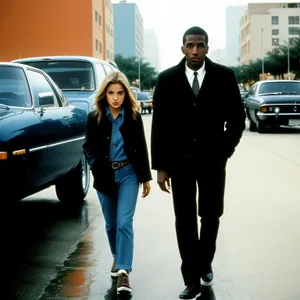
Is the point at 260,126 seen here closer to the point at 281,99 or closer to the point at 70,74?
the point at 281,99

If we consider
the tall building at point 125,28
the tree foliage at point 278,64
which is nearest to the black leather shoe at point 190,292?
the tree foliage at point 278,64

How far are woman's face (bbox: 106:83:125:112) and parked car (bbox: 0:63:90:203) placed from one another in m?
1.06

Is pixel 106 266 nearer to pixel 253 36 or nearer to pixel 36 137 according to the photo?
pixel 36 137

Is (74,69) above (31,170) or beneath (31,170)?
above

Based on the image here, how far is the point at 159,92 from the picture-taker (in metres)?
4.69

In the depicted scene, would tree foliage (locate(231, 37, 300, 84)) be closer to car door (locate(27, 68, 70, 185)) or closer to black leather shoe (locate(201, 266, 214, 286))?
car door (locate(27, 68, 70, 185))

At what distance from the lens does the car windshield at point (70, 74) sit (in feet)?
38.9

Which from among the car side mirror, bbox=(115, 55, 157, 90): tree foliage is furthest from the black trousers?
bbox=(115, 55, 157, 90): tree foliage

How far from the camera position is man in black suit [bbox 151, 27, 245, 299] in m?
4.61

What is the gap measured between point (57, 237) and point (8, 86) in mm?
1630

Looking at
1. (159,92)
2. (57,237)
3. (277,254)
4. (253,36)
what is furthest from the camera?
(253,36)

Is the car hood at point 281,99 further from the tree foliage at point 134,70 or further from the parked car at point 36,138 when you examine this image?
the tree foliage at point 134,70

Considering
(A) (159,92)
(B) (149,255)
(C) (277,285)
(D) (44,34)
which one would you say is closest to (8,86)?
(B) (149,255)

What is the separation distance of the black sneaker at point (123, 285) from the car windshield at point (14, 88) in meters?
2.62
